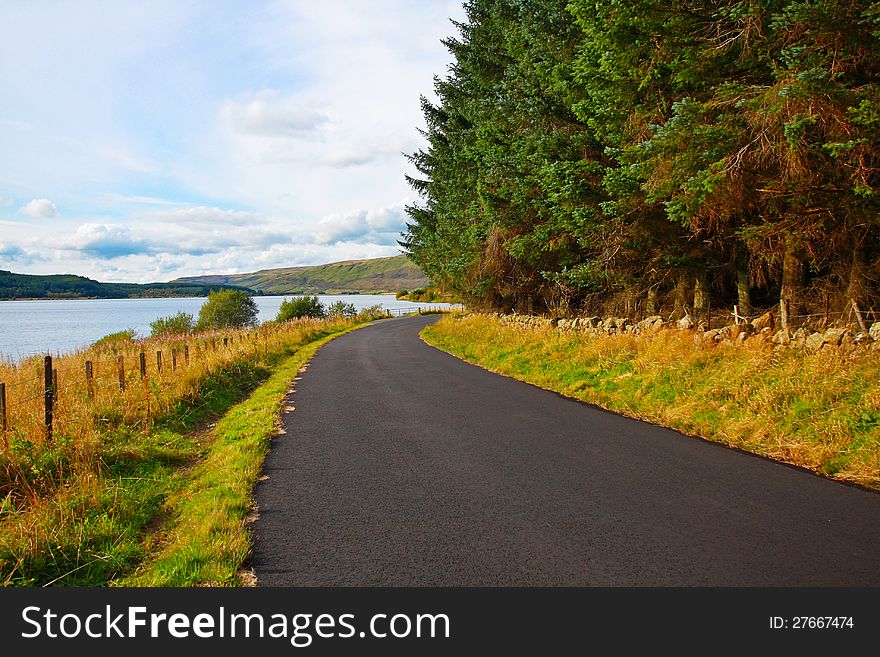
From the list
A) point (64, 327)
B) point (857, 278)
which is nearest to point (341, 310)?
point (64, 327)

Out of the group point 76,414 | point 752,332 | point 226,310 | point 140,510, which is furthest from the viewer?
point 226,310

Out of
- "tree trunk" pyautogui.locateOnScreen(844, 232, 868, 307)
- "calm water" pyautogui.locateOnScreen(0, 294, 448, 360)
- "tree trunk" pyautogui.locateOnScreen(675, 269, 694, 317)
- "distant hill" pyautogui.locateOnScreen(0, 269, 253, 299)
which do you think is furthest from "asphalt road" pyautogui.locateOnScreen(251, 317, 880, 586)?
"distant hill" pyautogui.locateOnScreen(0, 269, 253, 299)

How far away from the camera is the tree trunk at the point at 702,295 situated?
12477 millimetres

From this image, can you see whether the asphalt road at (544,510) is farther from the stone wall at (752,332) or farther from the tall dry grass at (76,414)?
A: the stone wall at (752,332)

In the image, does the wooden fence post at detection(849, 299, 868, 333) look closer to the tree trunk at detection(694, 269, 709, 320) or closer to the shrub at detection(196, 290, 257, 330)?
the tree trunk at detection(694, 269, 709, 320)

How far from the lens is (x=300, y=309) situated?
4959cm

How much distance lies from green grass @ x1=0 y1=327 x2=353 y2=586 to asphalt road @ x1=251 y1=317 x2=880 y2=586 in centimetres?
39

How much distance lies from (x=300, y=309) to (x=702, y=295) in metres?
41.6

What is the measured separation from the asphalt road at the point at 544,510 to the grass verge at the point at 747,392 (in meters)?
0.46

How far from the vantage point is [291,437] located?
27.1 ft

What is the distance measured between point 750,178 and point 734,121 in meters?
0.92

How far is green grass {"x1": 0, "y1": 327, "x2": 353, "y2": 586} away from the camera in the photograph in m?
4.20

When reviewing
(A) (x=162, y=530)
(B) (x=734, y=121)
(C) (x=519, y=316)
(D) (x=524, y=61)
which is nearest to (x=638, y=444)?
(B) (x=734, y=121)

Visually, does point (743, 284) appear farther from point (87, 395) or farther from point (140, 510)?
point (87, 395)
